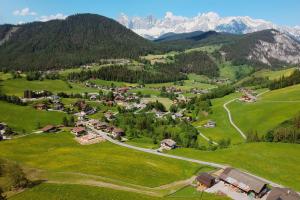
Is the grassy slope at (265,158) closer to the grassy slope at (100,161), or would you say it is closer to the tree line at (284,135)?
the tree line at (284,135)

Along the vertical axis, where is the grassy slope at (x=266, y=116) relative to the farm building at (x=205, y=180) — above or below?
above

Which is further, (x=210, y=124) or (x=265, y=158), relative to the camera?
(x=210, y=124)

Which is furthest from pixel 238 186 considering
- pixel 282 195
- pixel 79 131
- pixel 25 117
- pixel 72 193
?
pixel 25 117

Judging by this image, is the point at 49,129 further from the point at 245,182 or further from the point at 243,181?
the point at 245,182

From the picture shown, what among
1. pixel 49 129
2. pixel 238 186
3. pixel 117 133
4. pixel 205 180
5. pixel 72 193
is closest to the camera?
pixel 72 193

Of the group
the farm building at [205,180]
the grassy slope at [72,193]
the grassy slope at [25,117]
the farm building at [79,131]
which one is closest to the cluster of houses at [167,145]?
the farm building at [79,131]

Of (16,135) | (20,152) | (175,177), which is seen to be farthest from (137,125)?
(175,177)
